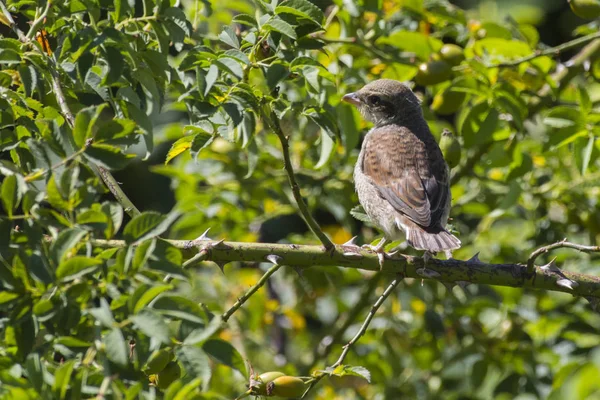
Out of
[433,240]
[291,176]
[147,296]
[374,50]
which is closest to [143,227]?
[147,296]

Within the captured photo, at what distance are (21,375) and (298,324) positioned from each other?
3.23 m

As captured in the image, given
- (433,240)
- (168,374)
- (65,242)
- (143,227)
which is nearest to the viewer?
(65,242)

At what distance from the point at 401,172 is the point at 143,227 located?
2429 mm

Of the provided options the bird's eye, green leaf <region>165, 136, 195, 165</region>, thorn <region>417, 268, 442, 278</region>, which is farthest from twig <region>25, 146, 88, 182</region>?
the bird's eye

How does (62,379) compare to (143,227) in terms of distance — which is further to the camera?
(143,227)

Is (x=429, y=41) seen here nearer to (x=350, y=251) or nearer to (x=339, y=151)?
(x=339, y=151)

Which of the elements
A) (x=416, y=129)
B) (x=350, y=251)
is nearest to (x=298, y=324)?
(x=416, y=129)

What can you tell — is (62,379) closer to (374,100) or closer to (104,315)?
(104,315)

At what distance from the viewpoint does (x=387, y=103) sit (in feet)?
14.2

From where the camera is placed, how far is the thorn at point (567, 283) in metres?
2.68

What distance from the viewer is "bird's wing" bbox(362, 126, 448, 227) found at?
3730 millimetres

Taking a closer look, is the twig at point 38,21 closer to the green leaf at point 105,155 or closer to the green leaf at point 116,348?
the green leaf at point 105,155

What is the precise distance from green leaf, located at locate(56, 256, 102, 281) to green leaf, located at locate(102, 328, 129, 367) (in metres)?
0.14

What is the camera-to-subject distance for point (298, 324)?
490 centimetres
